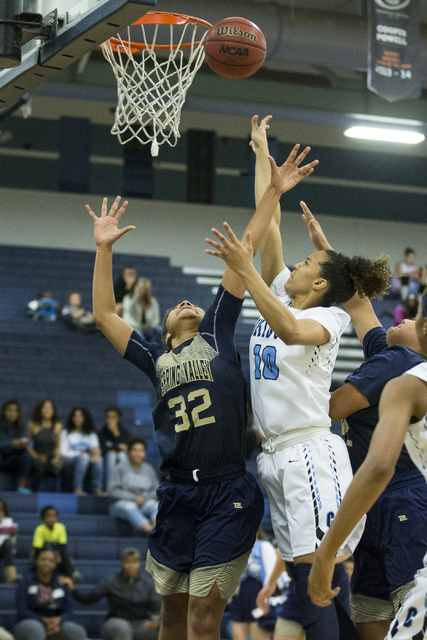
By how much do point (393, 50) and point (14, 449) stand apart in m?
7.65

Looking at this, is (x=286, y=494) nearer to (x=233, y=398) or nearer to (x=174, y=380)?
(x=233, y=398)

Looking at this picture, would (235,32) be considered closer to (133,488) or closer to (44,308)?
(133,488)

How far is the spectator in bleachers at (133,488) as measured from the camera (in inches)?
428

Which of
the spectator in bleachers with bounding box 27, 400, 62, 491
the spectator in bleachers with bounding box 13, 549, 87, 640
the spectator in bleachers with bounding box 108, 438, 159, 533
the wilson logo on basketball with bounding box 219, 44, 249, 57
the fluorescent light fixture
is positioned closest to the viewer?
the wilson logo on basketball with bounding box 219, 44, 249, 57

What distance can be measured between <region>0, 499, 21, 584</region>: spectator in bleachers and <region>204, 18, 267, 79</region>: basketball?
6517 mm

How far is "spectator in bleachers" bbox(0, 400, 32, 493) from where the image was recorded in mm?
11438

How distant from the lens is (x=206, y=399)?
12.5 feet

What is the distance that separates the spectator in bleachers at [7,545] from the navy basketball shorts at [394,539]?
6.53m

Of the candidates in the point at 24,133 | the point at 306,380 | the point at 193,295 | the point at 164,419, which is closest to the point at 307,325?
the point at 306,380

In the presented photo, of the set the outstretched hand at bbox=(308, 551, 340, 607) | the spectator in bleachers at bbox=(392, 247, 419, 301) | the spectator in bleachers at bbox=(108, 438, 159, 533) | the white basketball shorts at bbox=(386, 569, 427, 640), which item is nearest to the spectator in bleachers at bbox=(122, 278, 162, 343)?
the spectator in bleachers at bbox=(108, 438, 159, 533)

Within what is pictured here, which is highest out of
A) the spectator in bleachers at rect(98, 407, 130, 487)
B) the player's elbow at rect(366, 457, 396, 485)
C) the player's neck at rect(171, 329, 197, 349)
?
the player's elbow at rect(366, 457, 396, 485)

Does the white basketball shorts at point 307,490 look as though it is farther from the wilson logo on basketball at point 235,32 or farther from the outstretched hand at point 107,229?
the wilson logo on basketball at point 235,32

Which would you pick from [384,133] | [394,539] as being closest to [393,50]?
[384,133]

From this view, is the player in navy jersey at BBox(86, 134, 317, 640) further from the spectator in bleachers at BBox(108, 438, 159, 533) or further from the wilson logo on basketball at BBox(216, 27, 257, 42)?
the spectator in bleachers at BBox(108, 438, 159, 533)
